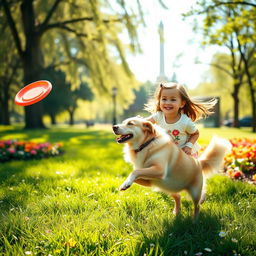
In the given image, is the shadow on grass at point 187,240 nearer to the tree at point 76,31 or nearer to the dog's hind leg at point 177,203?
the dog's hind leg at point 177,203

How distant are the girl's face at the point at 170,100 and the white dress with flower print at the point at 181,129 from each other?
21 cm

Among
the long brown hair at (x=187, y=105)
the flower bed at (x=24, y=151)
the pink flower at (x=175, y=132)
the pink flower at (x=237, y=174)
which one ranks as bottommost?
the flower bed at (x=24, y=151)

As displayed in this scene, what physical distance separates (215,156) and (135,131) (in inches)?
49.2

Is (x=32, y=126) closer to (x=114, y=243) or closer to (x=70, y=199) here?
(x=70, y=199)

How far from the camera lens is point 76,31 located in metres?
17.3

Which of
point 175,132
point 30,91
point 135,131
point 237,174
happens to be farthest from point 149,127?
point 237,174

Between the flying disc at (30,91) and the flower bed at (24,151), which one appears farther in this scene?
the flower bed at (24,151)

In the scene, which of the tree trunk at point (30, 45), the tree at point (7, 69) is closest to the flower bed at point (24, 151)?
the tree trunk at point (30, 45)

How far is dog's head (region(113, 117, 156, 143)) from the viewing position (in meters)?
2.94

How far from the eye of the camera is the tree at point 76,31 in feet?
52.7

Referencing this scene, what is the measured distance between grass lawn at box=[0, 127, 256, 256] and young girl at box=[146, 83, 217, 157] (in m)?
0.84

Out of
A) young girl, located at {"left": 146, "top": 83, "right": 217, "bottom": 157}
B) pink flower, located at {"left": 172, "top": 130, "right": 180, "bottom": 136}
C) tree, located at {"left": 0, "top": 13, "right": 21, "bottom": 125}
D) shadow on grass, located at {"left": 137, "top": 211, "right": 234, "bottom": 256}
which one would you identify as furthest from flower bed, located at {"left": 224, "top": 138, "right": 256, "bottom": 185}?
tree, located at {"left": 0, "top": 13, "right": 21, "bottom": 125}

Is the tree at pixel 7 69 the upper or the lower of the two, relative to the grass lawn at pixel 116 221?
upper

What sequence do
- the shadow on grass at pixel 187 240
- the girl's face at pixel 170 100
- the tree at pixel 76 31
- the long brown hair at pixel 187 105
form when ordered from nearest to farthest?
the shadow on grass at pixel 187 240 < the girl's face at pixel 170 100 < the long brown hair at pixel 187 105 < the tree at pixel 76 31
